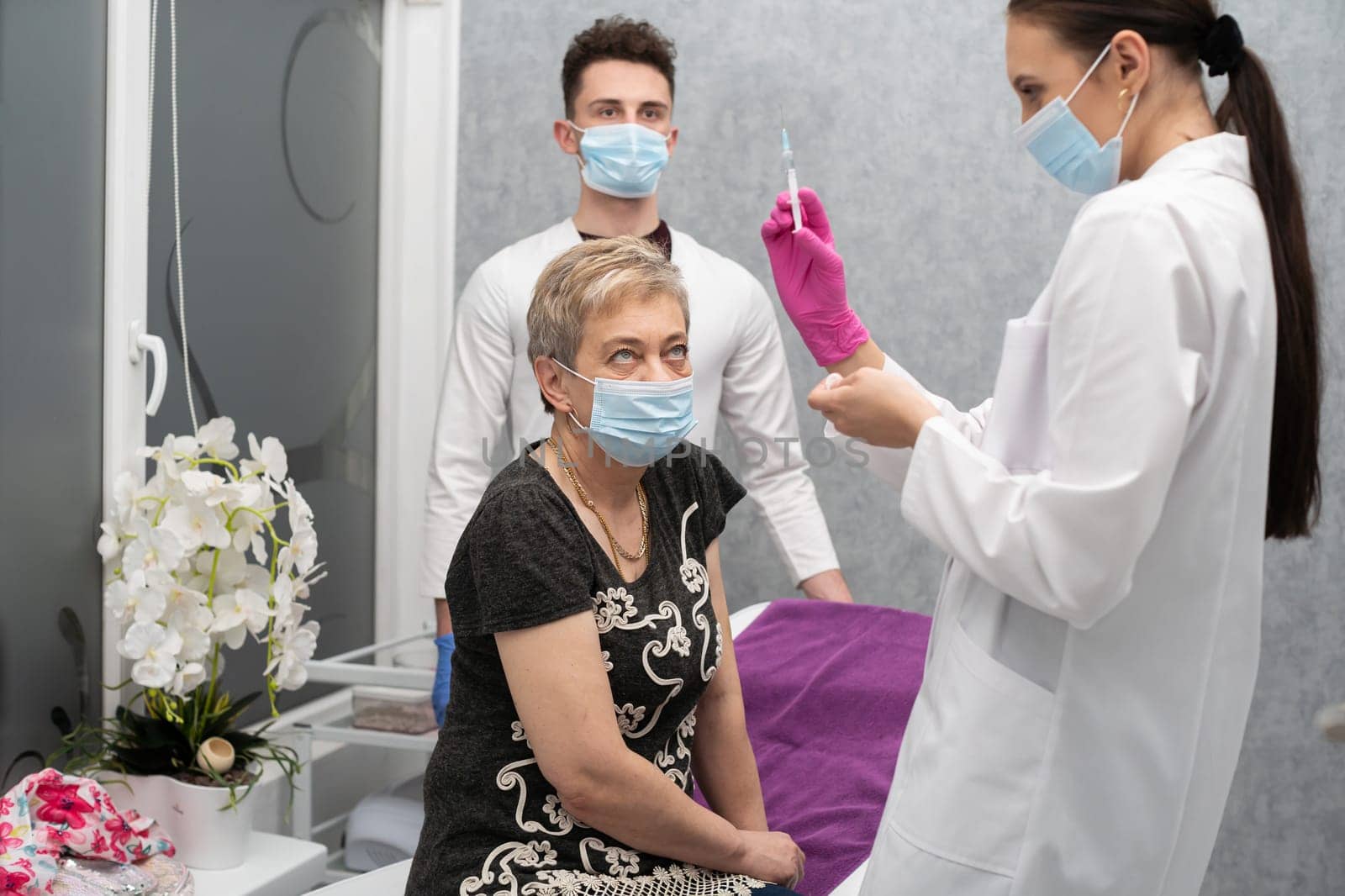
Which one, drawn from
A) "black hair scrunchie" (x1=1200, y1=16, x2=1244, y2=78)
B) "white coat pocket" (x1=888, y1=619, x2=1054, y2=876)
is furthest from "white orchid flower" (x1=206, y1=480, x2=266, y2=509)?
"black hair scrunchie" (x1=1200, y1=16, x2=1244, y2=78)

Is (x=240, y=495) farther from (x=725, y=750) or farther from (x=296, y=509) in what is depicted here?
(x=725, y=750)

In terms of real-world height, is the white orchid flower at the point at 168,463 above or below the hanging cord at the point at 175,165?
below

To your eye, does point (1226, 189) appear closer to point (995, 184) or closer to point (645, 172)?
point (645, 172)

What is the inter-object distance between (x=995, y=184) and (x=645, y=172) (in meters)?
0.93

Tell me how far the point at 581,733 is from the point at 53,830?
0.84 m

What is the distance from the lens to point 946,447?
118cm

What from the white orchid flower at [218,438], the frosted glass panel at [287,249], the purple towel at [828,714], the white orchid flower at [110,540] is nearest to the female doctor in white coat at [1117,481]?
the purple towel at [828,714]

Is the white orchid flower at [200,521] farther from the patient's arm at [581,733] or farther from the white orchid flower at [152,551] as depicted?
the patient's arm at [581,733]

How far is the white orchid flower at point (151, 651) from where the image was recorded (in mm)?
1934

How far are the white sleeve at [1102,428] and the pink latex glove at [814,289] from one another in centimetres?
46

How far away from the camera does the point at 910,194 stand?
298 centimetres

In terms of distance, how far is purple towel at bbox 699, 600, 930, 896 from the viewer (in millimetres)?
1783

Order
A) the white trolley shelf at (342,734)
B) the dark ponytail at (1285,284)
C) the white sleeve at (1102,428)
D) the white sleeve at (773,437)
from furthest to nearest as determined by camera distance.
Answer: the white sleeve at (773,437) → the white trolley shelf at (342,734) → the dark ponytail at (1285,284) → the white sleeve at (1102,428)

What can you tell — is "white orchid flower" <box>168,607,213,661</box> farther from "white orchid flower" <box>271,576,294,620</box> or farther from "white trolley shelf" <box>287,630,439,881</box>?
"white trolley shelf" <box>287,630,439,881</box>
